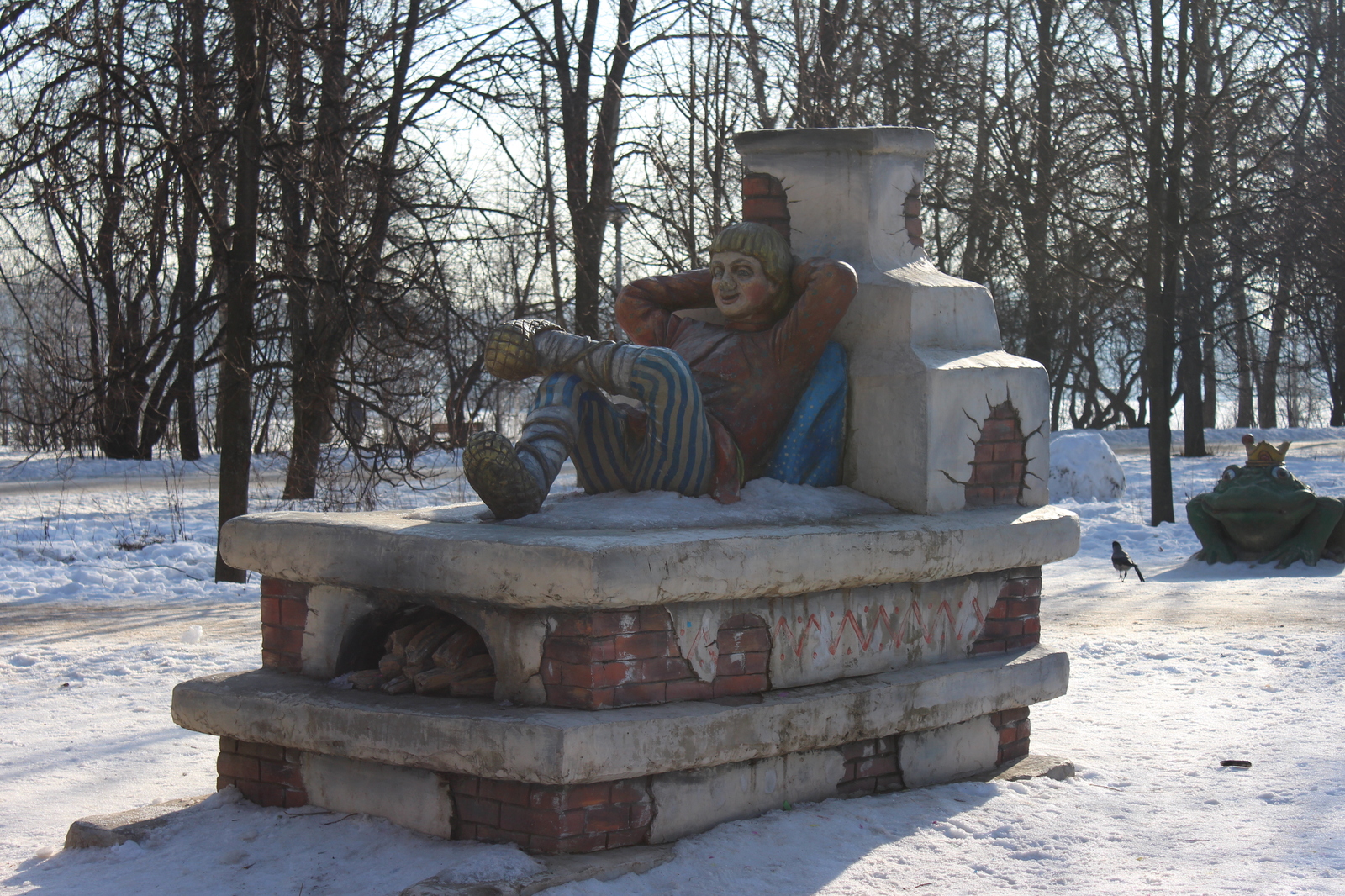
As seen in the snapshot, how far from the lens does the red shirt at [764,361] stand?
449 cm

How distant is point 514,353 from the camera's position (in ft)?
13.8

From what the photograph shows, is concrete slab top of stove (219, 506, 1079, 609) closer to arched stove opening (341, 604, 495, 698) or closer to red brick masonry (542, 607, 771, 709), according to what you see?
red brick masonry (542, 607, 771, 709)

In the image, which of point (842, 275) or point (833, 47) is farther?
point (833, 47)

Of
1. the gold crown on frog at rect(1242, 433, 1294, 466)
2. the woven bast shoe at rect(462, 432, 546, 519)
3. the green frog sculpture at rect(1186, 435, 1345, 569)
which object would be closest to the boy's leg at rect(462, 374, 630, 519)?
the woven bast shoe at rect(462, 432, 546, 519)

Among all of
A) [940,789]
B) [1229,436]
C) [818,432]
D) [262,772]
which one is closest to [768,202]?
[818,432]

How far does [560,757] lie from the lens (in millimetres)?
3322

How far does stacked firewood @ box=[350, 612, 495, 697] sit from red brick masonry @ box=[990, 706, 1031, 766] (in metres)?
1.90

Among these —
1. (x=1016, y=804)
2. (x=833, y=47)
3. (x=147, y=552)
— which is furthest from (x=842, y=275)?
(x=833, y=47)

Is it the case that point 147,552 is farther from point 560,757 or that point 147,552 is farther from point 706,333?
point 560,757

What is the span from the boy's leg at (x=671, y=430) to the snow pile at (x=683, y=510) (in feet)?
0.17

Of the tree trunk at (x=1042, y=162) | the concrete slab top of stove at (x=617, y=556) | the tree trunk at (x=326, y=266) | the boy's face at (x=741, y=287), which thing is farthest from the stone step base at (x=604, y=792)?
the tree trunk at (x=1042, y=162)

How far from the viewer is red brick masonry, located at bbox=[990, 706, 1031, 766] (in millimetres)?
4551

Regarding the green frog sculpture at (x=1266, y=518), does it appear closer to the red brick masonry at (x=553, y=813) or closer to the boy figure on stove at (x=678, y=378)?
the boy figure on stove at (x=678, y=378)

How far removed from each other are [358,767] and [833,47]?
11005mm
